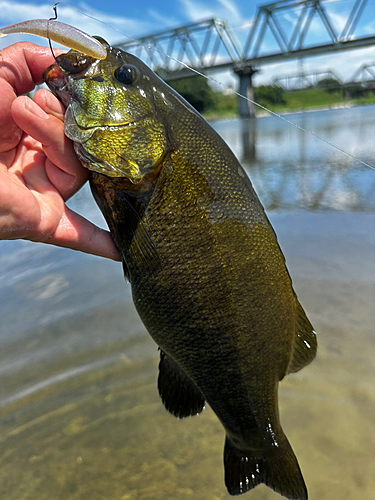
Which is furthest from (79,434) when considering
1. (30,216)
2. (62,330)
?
(30,216)

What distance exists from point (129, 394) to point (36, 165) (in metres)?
2.07

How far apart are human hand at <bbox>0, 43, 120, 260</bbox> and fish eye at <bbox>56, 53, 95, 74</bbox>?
0.16 meters

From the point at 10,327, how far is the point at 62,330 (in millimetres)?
562

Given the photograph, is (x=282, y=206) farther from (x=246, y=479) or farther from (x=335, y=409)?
(x=246, y=479)

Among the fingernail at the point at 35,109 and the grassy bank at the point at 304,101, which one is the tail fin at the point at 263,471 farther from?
the grassy bank at the point at 304,101

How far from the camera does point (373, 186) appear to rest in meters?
7.78

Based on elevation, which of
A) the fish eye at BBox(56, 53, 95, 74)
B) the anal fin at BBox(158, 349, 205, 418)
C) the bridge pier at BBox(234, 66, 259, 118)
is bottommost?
the anal fin at BBox(158, 349, 205, 418)

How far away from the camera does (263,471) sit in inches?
79.4

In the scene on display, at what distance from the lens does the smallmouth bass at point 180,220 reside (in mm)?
1637

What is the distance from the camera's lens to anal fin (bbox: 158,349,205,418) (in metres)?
2.05

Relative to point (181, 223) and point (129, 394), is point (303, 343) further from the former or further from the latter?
point (129, 394)

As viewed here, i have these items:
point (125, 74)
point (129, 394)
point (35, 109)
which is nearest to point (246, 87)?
point (129, 394)

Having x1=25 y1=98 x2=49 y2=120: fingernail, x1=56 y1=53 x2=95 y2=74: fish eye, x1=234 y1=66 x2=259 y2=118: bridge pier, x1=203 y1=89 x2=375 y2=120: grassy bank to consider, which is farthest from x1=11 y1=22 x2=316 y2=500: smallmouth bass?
x1=203 y1=89 x2=375 y2=120: grassy bank

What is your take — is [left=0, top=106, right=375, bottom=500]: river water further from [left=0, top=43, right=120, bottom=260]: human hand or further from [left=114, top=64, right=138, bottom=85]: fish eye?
[left=114, top=64, right=138, bottom=85]: fish eye
